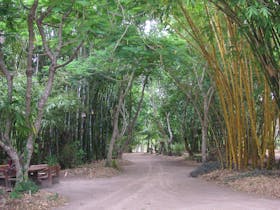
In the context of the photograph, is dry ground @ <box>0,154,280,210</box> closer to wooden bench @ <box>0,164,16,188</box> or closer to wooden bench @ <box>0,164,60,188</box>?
wooden bench @ <box>0,164,60,188</box>

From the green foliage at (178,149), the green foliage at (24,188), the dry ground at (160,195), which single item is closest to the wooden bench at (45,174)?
the dry ground at (160,195)

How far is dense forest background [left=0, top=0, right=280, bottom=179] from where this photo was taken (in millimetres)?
6023

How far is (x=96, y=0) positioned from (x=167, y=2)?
4.20ft

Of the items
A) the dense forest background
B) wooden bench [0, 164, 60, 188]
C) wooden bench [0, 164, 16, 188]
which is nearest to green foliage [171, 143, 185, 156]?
the dense forest background

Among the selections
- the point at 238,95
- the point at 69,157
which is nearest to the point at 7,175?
the point at 69,157

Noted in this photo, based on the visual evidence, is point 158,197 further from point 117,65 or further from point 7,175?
point 117,65

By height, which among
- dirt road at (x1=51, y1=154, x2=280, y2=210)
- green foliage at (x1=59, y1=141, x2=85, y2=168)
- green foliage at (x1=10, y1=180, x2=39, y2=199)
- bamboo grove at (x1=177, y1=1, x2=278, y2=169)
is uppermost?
bamboo grove at (x1=177, y1=1, x2=278, y2=169)

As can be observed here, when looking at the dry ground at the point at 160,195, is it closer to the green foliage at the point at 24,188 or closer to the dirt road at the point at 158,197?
the dirt road at the point at 158,197

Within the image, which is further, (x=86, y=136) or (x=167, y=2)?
(x=86, y=136)

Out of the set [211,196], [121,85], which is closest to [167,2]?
[211,196]

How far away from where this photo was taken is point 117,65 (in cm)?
1045

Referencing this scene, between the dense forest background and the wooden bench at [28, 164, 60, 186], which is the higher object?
the dense forest background

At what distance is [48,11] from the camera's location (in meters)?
6.04

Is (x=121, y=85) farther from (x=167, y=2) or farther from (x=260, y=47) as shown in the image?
(x=260, y=47)
